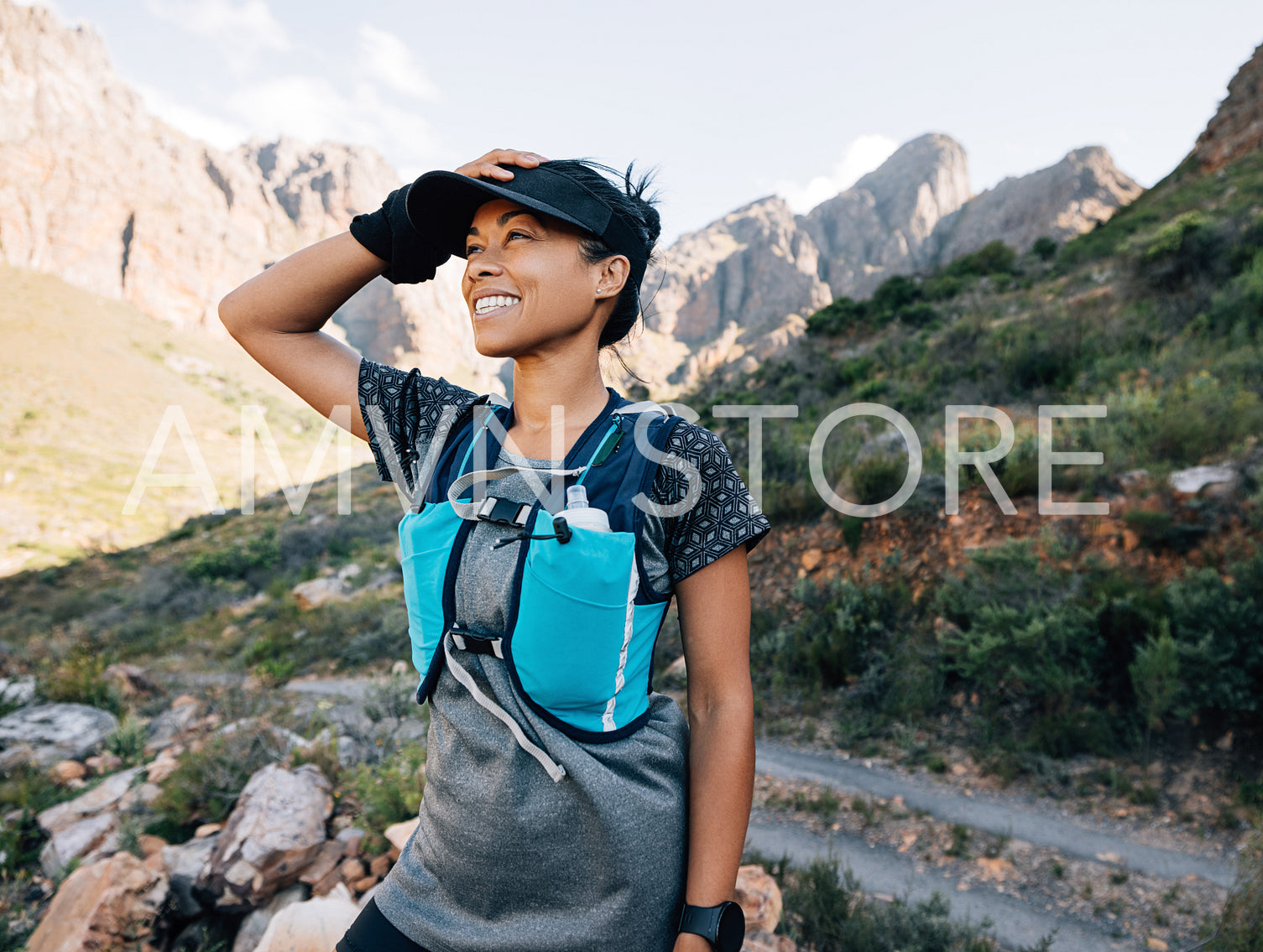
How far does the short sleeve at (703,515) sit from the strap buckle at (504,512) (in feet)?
0.76

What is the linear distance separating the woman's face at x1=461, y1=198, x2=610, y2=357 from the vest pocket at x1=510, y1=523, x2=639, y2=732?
1.50 feet

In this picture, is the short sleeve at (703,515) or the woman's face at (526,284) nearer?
the short sleeve at (703,515)

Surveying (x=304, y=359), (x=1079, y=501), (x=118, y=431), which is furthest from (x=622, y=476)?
(x=118, y=431)

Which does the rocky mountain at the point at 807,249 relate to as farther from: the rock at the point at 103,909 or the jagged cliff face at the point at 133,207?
the rock at the point at 103,909

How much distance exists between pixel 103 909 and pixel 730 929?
10.2ft

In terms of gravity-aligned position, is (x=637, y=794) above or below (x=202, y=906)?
above

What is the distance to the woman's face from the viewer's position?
1.26m

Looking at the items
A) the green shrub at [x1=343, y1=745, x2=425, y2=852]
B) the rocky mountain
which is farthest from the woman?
the rocky mountain

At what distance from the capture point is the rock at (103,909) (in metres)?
2.65

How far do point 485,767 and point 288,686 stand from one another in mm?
9309

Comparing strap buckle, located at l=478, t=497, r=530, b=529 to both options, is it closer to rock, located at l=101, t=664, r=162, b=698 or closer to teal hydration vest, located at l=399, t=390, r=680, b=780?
teal hydration vest, located at l=399, t=390, r=680, b=780

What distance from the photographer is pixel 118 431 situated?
117 feet

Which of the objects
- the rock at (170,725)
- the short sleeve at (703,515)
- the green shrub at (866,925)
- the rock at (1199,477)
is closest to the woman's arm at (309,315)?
the short sleeve at (703,515)

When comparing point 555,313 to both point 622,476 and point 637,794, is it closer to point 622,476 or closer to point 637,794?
point 622,476
